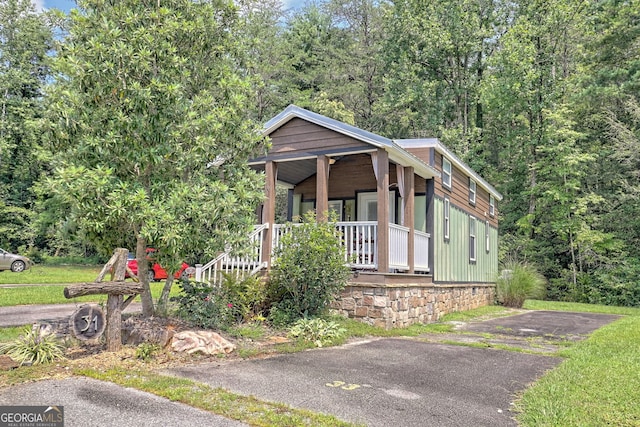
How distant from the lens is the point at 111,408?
11.6 ft

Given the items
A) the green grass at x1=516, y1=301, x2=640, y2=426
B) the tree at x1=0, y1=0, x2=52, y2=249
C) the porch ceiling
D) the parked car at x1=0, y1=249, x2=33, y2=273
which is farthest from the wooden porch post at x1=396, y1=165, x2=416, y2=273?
the tree at x1=0, y1=0, x2=52, y2=249

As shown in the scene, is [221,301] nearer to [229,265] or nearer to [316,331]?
[316,331]

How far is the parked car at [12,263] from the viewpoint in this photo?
18.7 m

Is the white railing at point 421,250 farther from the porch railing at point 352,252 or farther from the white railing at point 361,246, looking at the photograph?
the white railing at point 361,246

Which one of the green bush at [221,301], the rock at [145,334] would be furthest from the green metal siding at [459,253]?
the rock at [145,334]

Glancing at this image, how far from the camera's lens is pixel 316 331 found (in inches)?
283

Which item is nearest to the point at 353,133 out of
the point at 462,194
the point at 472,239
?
the point at 462,194

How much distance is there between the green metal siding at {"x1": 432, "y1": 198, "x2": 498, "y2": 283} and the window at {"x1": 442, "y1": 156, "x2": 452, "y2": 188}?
0.64 meters

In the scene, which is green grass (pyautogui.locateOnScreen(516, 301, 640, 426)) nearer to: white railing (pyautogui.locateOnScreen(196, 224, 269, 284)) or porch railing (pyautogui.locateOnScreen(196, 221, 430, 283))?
porch railing (pyautogui.locateOnScreen(196, 221, 430, 283))

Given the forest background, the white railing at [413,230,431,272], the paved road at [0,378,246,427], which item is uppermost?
the forest background

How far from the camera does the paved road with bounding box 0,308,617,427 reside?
11.7 ft

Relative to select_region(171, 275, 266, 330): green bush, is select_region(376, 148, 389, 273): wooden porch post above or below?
above

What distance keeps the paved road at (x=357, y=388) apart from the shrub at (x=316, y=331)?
Result: 437 mm

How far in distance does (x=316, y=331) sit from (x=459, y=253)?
24.7ft
